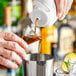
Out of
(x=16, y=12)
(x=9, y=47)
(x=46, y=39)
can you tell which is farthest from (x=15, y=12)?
(x=9, y=47)

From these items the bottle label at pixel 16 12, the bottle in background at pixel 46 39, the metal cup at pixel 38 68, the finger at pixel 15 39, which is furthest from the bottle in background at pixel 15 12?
the metal cup at pixel 38 68

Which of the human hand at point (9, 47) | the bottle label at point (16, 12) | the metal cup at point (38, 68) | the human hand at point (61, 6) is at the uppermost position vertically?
the bottle label at point (16, 12)

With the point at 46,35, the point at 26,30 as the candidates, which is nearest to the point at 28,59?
the point at 26,30

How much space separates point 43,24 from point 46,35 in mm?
826

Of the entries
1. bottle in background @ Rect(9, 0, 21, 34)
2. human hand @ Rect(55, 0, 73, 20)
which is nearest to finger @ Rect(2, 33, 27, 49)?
human hand @ Rect(55, 0, 73, 20)

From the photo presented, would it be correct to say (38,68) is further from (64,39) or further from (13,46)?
(64,39)

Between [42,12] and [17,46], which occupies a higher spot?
[42,12]

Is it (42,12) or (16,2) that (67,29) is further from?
(42,12)

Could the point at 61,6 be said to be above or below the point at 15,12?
below

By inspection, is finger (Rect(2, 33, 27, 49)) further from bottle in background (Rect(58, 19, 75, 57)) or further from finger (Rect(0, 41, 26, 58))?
bottle in background (Rect(58, 19, 75, 57))

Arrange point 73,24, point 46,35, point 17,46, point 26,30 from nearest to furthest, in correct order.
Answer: point 17,46 < point 26,30 < point 46,35 < point 73,24

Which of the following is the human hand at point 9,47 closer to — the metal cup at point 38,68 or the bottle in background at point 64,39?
the metal cup at point 38,68

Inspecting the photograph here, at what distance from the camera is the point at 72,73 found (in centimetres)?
98

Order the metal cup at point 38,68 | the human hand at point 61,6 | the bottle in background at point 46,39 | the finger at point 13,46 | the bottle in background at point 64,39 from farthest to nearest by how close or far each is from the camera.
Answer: the bottle in background at point 64,39, the bottle in background at point 46,39, the finger at point 13,46, the human hand at point 61,6, the metal cup at point 38,68
